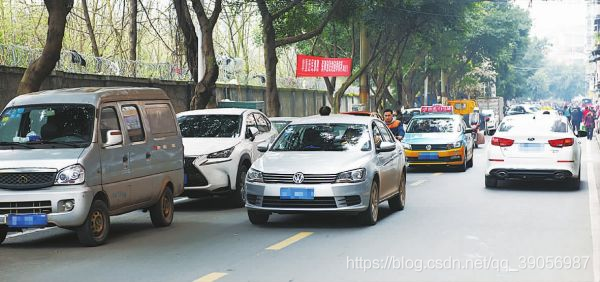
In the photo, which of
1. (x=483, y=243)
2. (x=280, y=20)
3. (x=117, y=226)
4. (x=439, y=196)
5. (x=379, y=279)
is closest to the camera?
(x=379, y=279)

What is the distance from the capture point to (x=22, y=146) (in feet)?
35.2

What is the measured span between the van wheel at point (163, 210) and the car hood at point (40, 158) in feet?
6.98

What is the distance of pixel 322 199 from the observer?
38.6ft

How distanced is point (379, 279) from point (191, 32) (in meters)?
15.0

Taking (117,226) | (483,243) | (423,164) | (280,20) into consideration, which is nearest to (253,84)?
(280,20)

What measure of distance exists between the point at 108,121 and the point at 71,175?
1184 mm

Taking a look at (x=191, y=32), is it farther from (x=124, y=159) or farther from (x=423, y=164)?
(x=124, y=159)

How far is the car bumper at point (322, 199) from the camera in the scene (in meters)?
11.8

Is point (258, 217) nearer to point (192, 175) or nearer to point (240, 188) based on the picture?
point (192, 175)

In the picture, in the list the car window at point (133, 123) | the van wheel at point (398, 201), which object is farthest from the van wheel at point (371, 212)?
the car window at point (133, 123)

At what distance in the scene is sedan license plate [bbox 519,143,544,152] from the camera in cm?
1747

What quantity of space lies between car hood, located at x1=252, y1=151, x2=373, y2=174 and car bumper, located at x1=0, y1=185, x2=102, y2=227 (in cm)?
274

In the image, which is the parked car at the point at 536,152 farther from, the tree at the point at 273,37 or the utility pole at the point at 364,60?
the utility pole at the point at 364,60

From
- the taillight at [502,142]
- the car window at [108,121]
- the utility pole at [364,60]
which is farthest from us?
the utility pole at [364,60]
